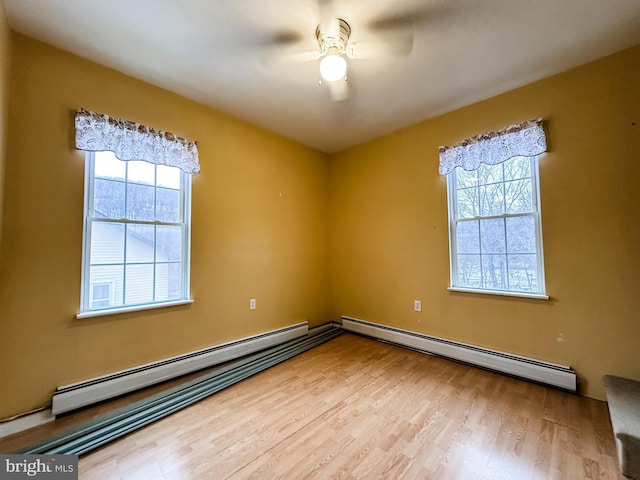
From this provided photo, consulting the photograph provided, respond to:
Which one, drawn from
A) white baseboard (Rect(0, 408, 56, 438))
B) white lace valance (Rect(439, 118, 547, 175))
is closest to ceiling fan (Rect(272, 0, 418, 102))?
white lace valance (Rect(439, 118, 547, 175))

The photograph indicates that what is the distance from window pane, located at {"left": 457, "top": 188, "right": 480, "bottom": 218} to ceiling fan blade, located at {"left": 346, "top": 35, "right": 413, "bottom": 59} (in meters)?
1.48

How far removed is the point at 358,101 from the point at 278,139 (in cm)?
119

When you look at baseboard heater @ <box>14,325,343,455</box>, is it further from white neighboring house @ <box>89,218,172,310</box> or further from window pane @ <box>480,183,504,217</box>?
window pane @ <box>480,183,504,217</box>

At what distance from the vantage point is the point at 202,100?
259 centimetres

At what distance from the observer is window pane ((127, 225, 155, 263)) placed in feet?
7.31

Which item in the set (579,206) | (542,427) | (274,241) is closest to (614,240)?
(579,206)

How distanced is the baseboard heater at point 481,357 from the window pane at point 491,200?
1.34 m

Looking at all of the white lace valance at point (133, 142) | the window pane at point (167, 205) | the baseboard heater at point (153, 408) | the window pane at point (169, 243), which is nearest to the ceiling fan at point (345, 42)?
the white lace valance at point (133, 142)

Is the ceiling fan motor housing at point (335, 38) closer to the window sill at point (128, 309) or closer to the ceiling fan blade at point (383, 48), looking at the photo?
the ceiling fan blade at point (383, 48)

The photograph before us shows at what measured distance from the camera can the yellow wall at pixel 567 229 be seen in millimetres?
1936

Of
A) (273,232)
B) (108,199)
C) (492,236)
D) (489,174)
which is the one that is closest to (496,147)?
(489,174)

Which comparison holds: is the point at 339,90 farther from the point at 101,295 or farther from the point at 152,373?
the point at 152,373

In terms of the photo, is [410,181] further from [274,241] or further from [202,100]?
[202,100]

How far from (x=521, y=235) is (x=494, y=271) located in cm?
41
